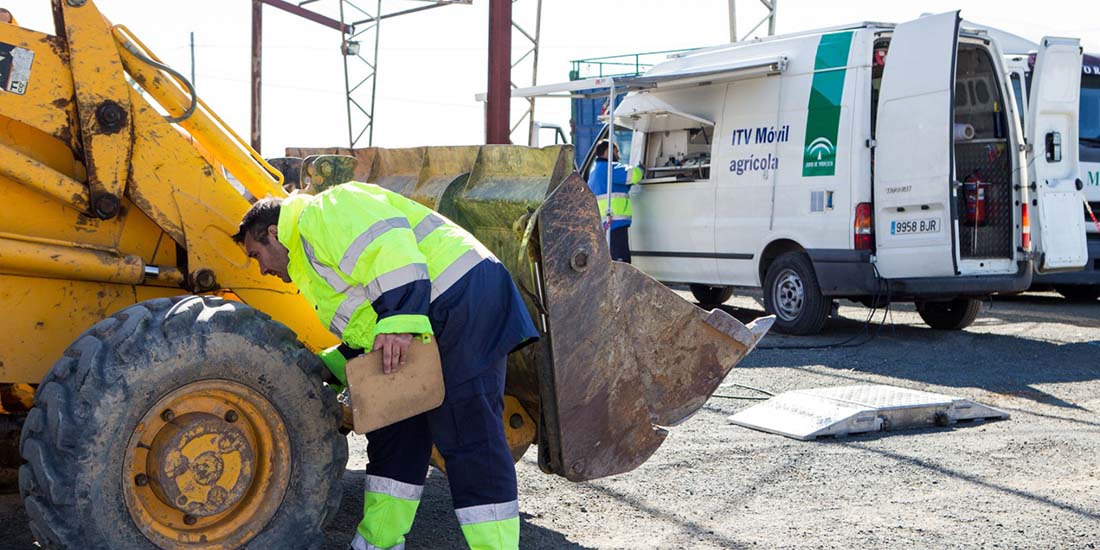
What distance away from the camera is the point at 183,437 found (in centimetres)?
371

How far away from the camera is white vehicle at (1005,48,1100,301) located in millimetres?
12028

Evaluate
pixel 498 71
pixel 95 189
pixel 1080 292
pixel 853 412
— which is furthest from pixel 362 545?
pixel 1080 292

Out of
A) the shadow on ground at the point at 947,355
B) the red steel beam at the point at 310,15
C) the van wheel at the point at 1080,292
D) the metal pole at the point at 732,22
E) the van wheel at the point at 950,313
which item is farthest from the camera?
the red steel beam at the point at 310,15

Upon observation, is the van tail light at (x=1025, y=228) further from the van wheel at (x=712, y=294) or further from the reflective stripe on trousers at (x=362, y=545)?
the reflective stripe on trousers at (x=362, y=545)

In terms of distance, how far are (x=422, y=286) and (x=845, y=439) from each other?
3.50 meters

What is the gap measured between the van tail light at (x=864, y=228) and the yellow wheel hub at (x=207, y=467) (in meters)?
6.92

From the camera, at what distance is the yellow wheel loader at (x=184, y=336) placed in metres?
3.59

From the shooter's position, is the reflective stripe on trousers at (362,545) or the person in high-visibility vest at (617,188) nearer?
the reflective stripe on trousers at (362,545)

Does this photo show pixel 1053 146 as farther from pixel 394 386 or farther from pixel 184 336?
pixel 184 336

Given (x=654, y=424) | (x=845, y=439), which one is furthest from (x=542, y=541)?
(x=845, y=439)

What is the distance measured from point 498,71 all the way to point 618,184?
223 cm

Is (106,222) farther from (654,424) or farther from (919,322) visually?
(919,322)

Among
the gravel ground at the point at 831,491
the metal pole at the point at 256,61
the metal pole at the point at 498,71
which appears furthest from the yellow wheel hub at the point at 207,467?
the metal pole at the point at 256,61

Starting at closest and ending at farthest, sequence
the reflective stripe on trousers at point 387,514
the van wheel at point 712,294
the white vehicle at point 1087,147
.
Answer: the reflective stripe on trousers at point 387,514 → the white vehicle at point 1087,147 → the van wheel at point 712,294
